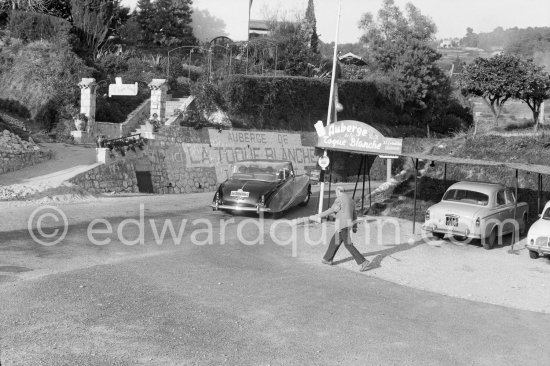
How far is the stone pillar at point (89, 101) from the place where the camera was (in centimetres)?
2467

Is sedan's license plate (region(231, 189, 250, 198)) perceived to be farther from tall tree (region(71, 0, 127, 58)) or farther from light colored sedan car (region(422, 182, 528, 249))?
tall tree (region(71, 0, 127, 58))

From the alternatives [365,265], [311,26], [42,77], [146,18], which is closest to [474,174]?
[365,265]

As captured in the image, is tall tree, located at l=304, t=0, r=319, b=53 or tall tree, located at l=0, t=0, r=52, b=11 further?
tall tree, located at l=304, t=0, r=319, b=53

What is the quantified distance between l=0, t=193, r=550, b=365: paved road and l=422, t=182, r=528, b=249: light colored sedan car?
4.04 m

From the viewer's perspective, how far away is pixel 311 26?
46688mm

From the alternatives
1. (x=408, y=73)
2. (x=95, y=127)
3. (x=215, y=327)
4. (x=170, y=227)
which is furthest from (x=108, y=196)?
(x=408, y=73)

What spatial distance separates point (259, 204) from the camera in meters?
15.5

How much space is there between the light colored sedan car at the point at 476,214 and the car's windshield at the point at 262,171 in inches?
179

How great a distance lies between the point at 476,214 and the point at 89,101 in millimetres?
16947

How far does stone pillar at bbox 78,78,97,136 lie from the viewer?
2467 cm

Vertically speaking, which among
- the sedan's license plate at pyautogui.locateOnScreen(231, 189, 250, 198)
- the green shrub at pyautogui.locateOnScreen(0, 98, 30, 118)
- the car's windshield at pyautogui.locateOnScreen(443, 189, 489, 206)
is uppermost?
the green shrub at pyautogui.locateOnScreen(0, 98, 30, 118)

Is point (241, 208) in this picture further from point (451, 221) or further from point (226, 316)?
point (226, 316)

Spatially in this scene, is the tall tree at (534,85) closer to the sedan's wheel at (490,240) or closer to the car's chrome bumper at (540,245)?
the sedan's wheel at (490,240)

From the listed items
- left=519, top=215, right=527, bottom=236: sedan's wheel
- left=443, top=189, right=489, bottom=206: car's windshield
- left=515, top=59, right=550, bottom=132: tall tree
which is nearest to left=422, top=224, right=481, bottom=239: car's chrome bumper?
left=443, top=189, right=489, bottom=206: car's windshield
